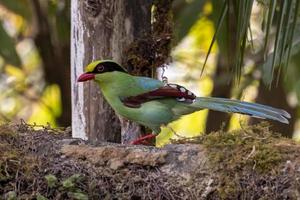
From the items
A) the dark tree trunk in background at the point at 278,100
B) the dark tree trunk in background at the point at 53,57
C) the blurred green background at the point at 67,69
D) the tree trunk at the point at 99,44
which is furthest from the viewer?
the dark tree trunk in background at the point at 53,57

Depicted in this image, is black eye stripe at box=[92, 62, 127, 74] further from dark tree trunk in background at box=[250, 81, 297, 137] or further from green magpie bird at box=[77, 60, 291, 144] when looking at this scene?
dark tree trunk in background at box=[250, 81, 297, 137]

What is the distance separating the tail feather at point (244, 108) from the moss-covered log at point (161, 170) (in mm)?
229

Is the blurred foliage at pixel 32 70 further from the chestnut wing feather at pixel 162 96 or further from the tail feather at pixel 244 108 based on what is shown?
the tail feather at pixel 244 108

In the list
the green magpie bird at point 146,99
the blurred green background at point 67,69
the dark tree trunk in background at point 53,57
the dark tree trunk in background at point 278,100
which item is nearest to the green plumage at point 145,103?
the green magpie bird at point 146,99

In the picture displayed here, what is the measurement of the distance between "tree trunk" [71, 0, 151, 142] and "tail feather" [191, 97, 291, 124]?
537mm

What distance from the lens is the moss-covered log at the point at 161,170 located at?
386 cm

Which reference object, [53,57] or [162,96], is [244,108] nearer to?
[162,96]

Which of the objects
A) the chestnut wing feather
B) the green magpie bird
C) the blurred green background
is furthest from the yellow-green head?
the blurred green background

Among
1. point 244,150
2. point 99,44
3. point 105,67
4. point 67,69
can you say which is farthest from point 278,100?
point 244,150

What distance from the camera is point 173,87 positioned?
460 cm

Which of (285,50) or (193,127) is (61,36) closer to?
(193,127)

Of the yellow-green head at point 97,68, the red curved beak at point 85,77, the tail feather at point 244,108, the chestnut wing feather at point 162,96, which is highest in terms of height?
the yellow-green head at point 97,68

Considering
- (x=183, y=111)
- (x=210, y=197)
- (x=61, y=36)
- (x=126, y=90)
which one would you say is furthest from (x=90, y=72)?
(x=61, y=36)

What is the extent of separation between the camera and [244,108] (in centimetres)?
445
